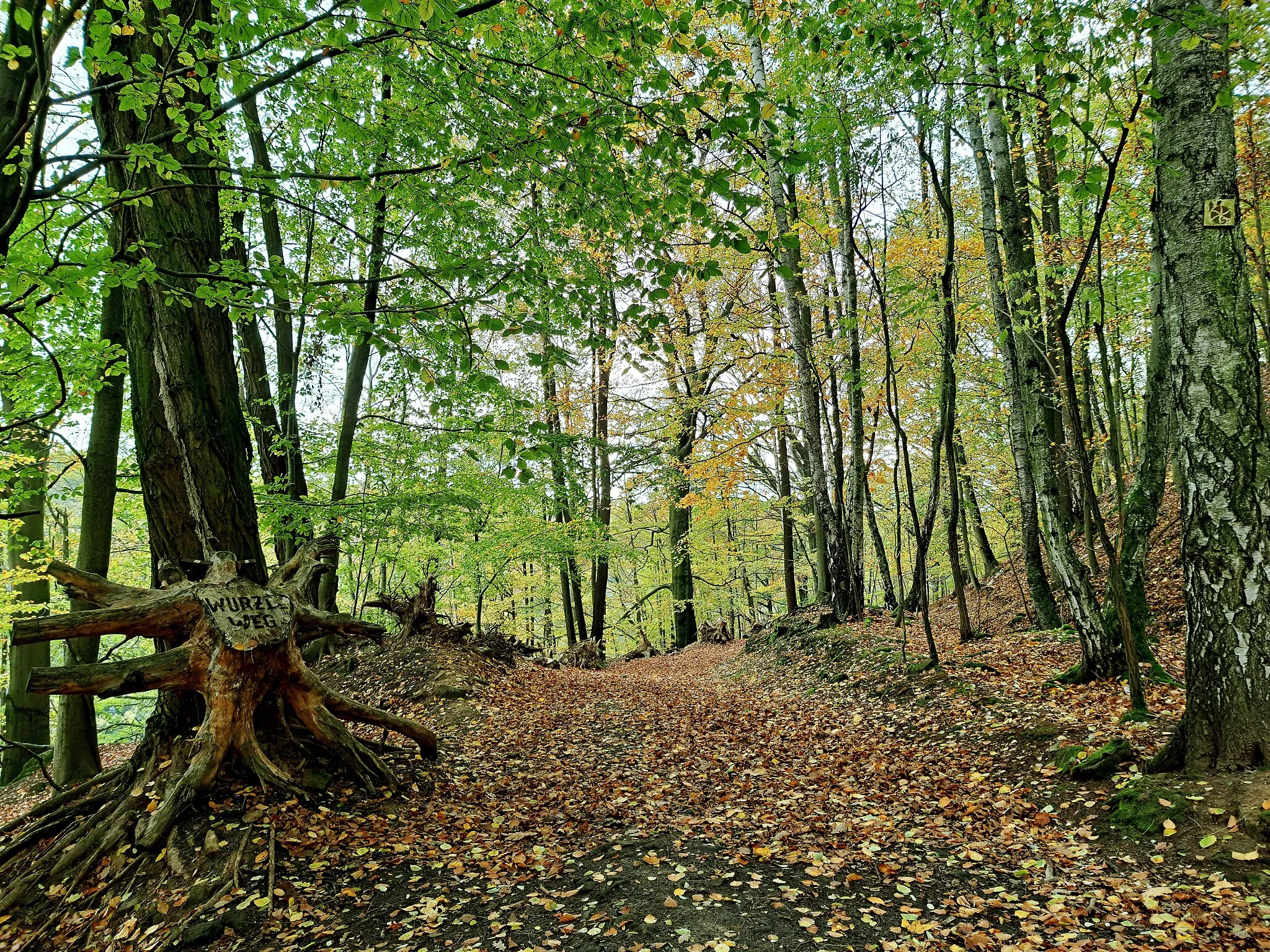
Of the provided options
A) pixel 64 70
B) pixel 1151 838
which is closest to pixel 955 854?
pixel 1151 838

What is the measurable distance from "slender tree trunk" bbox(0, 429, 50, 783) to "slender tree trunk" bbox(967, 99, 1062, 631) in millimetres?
11865

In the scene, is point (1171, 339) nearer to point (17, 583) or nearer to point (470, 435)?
point (470, 435)

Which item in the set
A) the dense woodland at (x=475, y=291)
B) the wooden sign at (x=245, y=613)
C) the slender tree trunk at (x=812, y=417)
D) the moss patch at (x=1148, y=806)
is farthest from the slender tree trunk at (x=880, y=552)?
the wooden sign at (x=245, y=613)

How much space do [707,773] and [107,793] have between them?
16.0 ft

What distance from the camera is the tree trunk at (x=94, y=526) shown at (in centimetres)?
661

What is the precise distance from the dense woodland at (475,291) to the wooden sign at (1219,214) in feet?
0.06

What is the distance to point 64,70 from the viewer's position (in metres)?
4.34

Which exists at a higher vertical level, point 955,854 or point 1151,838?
point 1151,838

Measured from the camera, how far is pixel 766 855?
13.1 ft

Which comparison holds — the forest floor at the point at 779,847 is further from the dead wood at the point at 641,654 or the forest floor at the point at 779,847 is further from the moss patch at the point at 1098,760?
the dead wood at the point at 641,654

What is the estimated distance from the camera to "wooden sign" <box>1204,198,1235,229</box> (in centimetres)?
343

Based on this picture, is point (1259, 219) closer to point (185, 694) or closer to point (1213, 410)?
point (1213, 410)

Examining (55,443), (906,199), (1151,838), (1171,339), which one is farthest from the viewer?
(906,199)

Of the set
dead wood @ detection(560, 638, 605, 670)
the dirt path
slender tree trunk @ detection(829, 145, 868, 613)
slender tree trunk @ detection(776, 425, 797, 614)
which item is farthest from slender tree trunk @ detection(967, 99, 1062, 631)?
dead wood @ detection(560, 638, 605, 670)
